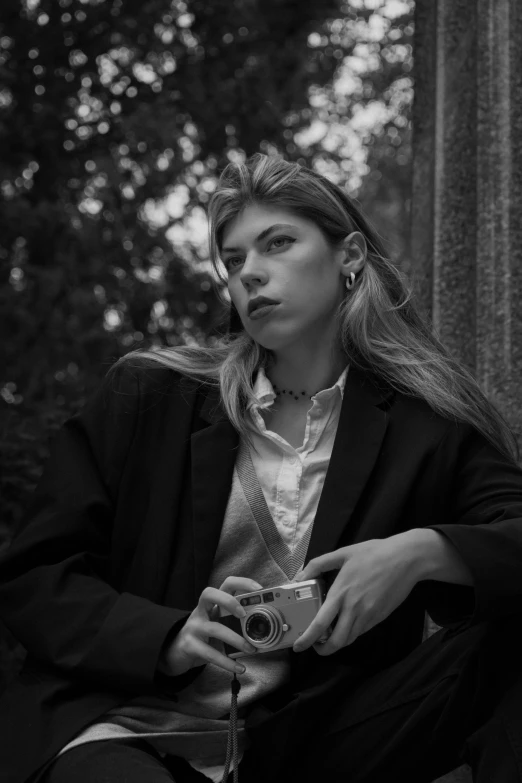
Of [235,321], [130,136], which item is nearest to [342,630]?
[235,321]

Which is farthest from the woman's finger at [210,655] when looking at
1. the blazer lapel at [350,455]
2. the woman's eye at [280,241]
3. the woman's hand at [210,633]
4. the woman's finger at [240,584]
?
the woman's eye at [280,241]

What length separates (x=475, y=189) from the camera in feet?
12.6

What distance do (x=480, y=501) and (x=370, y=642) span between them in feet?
1.42

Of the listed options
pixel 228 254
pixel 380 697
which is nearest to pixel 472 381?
pixel 228 254

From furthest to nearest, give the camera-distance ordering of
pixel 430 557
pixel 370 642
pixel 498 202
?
pixel 498 202 < pixel 370 642 < pixel 430 557

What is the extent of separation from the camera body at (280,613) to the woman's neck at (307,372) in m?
0.87

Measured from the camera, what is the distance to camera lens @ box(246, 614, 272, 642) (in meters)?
2.40

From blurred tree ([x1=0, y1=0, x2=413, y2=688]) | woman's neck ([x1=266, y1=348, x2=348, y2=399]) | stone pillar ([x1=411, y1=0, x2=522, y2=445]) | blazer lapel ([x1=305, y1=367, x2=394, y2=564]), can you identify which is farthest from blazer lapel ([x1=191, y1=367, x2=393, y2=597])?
blurred tree ([x1=0, y1=0, x2=413, y2=688])

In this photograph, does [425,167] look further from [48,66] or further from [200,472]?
[48,66]

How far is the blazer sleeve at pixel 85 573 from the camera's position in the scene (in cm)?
251

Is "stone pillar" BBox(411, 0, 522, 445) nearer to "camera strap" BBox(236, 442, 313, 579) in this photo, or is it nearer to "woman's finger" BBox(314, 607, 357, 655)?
"camera strap" BBox(236, 442, 313, 579)

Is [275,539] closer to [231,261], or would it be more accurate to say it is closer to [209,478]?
[209,478]

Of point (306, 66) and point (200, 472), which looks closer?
point (200, 472)

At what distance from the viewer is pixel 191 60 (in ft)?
20.2
